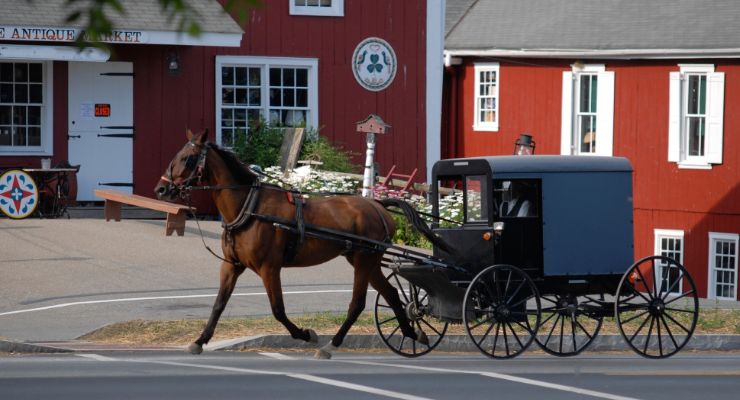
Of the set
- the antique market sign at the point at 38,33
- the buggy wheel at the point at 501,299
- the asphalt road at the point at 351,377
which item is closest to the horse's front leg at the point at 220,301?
the asphalt road at the point at 351,377

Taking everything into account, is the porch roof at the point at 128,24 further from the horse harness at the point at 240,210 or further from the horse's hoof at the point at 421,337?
the horse's hoof at the point at 421,337

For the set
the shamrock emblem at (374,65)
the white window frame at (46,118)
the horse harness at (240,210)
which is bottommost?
the horse harness at (240,210)

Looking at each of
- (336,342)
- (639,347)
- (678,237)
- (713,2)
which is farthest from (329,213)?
(713,2)

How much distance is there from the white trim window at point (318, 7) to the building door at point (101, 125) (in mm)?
3563

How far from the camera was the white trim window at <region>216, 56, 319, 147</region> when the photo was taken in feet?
84.2

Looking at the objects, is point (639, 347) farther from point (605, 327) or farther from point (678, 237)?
point (678, 237)

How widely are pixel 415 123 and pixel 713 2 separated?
25.9 ft

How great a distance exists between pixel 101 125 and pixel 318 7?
16.3 ft

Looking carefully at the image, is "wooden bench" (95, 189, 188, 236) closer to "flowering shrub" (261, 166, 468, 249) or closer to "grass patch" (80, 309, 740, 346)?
"flowering shrub" (261, 166, 468, 249)

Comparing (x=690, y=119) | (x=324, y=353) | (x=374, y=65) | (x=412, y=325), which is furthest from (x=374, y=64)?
(x=324, y=353)

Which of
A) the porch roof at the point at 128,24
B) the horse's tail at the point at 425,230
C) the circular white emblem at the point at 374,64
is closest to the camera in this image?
the horse's tail at the point at 425,230

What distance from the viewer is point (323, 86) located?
86.7ft

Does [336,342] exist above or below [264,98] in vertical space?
below

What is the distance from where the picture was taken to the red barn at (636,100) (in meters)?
28.5
